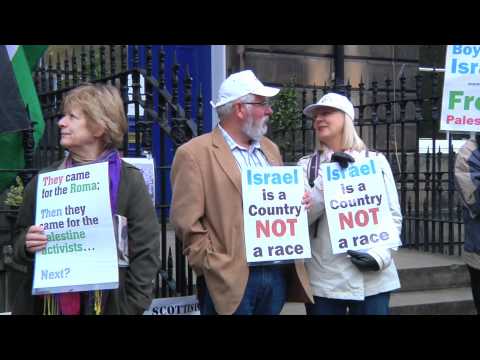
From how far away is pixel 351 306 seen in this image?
3.71 metres

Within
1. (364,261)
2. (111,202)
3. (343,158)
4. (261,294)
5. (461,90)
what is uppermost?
(461,90)

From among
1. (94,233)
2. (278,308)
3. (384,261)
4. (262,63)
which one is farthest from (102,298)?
(262,63)

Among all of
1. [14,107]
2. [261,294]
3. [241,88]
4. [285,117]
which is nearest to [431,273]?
[285,117]

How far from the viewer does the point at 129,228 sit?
308 centimetres

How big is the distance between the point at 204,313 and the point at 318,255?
2.32 feet

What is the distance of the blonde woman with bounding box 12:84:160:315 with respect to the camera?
304 centimetres

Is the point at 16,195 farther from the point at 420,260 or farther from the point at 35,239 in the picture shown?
the point at 420,260

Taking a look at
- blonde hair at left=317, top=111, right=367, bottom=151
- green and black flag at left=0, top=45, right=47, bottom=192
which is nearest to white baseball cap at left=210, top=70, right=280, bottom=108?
blonde hair at left=317, top=111, right=367, bottom=151

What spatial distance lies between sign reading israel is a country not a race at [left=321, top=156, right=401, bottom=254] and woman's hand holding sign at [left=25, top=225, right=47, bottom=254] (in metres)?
1.51

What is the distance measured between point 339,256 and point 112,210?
133 centimetres

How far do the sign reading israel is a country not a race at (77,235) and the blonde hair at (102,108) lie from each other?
0.56 feet

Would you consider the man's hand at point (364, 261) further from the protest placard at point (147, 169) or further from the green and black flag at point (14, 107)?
the green and black flag at point (14, 107)

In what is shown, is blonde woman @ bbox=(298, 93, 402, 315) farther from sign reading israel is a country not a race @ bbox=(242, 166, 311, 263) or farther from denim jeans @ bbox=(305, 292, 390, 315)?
sign reading israel is a country not a race @ bbox=(242, 166, 311, 263)

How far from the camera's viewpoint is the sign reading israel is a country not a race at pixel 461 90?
241 inches
